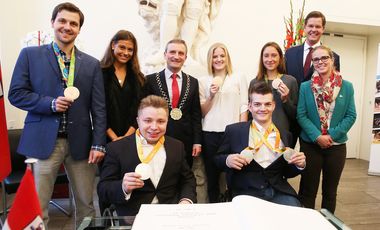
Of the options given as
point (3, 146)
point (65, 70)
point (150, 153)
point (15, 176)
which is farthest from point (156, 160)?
point (15, 176)

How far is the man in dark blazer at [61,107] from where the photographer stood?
180cm

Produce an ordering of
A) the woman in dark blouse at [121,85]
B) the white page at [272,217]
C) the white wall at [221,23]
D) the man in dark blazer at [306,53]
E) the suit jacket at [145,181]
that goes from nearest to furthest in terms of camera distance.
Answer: the white page at [272,217], the suit jacket at [145,181], the woman in dark blouse at [121,85], the man in dark blazer at [306,53], the white wall at [221,23]

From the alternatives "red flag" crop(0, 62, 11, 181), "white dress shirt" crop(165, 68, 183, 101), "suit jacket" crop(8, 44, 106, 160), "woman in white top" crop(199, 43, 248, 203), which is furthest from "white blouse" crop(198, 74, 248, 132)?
"red flag" crop(0, 62, 11, 181)

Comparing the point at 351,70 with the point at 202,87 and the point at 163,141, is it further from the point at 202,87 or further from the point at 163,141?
the point at 163,141

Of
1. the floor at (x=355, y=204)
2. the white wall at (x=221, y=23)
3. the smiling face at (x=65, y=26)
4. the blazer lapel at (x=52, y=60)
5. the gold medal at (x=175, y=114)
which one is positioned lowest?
the floor at (x=355, y=204)

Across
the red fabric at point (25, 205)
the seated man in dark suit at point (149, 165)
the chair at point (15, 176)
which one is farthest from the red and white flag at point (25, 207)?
the chair at point (15, 176)

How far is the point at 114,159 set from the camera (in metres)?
1.61

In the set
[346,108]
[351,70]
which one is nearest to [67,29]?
[346,108]

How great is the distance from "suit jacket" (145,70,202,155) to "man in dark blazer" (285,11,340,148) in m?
0.84

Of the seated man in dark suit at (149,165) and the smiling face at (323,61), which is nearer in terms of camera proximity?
the seated man in dark suit at (149,165)

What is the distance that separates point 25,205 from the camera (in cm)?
74

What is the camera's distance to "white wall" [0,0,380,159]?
14.2 feet

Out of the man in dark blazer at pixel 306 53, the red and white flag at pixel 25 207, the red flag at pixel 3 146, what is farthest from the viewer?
the man in dark blazer at pixel 306 53

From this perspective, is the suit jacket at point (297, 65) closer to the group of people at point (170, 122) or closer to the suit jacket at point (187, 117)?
the group of people at point (170, 122)
